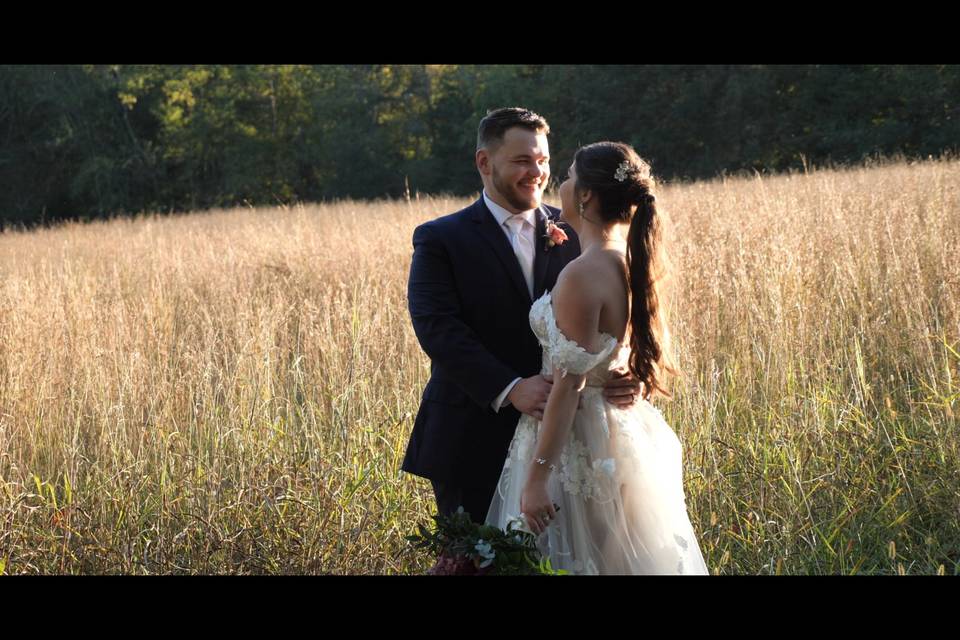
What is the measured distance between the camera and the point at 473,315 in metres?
2.84

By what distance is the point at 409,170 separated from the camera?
34438mm

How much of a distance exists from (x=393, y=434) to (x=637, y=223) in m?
1.97

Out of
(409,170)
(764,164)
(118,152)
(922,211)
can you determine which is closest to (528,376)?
(922,211)

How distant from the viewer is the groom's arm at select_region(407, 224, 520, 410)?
2672mm

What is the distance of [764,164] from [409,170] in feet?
42.7

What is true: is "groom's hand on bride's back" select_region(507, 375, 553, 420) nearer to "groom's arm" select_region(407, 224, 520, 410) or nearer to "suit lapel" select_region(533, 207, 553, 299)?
"groom's arm" select_region(407, 224, 520, 410)

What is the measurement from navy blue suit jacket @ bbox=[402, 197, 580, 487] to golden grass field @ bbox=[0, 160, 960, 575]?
16.2 inches

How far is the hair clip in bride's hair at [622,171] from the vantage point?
2387 millimetres

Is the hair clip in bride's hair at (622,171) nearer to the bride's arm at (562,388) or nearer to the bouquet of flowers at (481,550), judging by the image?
the bride's arm at (562,388)

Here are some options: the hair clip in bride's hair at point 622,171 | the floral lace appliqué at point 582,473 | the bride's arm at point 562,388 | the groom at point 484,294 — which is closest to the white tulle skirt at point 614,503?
the floral lace appliqué at point 582,473

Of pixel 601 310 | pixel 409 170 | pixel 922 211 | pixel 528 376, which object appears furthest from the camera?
pixel 409 170

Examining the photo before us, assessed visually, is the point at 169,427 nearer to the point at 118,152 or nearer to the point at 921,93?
the point at 921,93

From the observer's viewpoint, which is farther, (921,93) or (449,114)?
(449,114)

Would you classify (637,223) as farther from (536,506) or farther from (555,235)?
(536,506)
